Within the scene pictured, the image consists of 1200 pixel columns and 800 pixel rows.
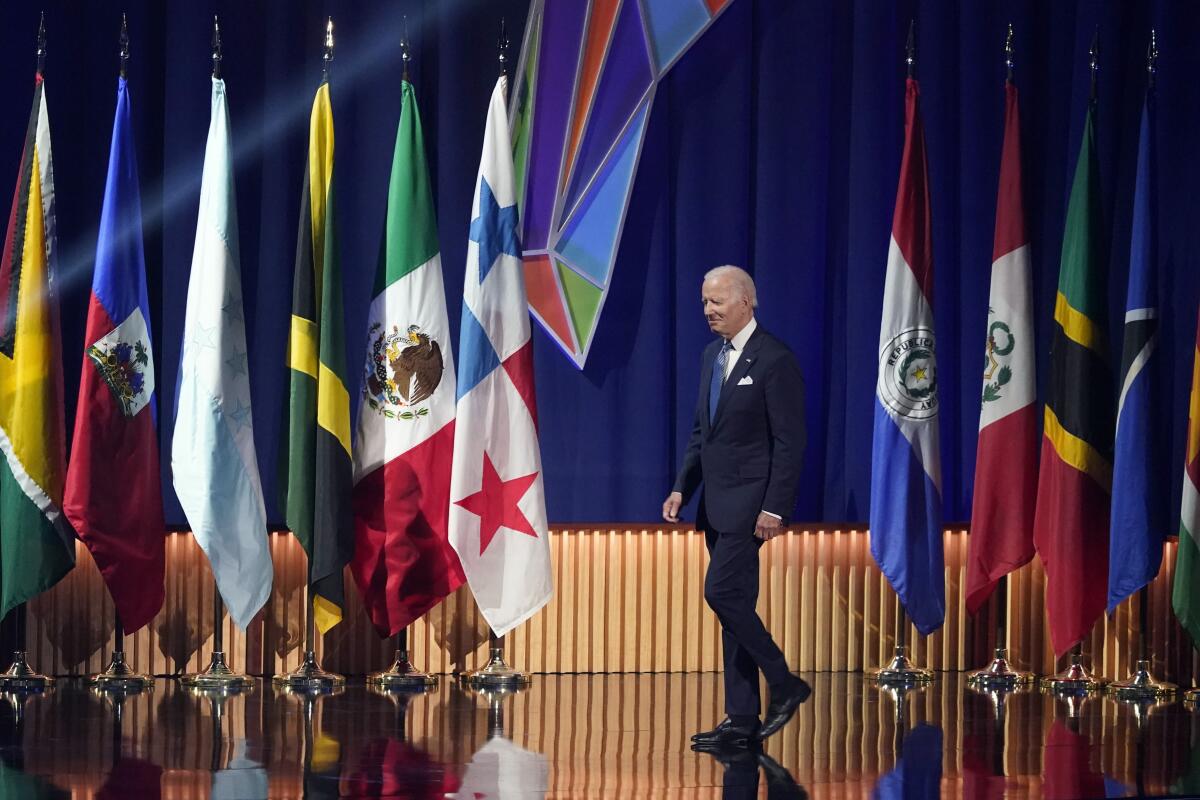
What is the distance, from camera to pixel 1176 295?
6512 millimetres

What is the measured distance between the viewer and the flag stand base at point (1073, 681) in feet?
19.7

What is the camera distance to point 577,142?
21.1ft

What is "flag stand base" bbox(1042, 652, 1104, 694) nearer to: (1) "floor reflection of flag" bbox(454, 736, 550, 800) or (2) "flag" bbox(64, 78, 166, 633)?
(1) "floor reflection of flag" bbox(454, 736, 550, 800)

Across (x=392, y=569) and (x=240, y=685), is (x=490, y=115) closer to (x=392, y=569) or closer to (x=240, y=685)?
(x=392, y=569)

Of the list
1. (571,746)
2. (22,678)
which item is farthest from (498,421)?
(22,678)

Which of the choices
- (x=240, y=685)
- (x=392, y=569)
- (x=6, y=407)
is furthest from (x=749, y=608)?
(x=6, y=407)

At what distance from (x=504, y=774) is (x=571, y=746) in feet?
1.79

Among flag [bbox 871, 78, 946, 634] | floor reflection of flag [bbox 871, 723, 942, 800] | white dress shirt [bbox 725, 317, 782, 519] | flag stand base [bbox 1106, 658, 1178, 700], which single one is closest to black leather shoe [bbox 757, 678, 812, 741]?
floor reflection of flag [bbox 871, 723, 942, 800]

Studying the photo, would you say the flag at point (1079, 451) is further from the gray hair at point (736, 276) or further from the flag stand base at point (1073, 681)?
the gray hair at point (736, 276)

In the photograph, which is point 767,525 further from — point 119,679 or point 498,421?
point 119,679

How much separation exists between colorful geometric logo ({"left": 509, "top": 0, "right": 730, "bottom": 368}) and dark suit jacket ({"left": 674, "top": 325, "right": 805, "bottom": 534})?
2019 millimetres

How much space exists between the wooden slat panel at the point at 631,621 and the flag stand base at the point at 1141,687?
12.0 inches

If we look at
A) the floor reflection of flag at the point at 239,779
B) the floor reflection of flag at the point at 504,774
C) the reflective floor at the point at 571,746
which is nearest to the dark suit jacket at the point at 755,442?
the reflective floor at the point at 571,746

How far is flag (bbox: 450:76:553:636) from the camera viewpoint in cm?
586
